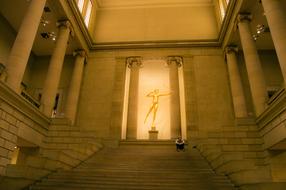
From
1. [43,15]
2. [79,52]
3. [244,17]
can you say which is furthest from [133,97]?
[244,17]

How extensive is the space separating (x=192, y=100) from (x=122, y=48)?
24.3ft

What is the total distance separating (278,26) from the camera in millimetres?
10953

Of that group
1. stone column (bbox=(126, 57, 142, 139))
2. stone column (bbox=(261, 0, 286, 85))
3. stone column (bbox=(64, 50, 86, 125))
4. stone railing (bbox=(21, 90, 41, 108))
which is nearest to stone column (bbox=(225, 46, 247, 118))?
stone column (bbox=(261, 0, 286, 85))

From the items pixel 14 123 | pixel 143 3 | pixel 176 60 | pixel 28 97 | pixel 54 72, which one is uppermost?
pixel 143 3

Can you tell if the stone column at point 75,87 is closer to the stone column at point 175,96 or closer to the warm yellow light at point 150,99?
the warm yellow light at point 150,99

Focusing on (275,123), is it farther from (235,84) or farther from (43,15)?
(43,15)

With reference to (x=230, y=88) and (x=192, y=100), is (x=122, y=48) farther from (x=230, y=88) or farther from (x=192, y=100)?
(x=230, y=88)

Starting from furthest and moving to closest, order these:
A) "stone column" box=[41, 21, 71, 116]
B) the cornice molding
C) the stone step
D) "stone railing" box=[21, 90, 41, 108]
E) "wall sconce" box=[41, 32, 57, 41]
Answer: the cornice molding, "wall sconce" box=[41, 32, 57, 41], "stone column" box=[41, 21, 71, 116], "stone railing" box=[21, 90, 41, 108], the stone step

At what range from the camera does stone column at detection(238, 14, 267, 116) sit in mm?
12674

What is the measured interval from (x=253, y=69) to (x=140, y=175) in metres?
9.26

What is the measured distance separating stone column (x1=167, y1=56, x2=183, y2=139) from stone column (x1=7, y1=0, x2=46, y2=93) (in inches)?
405

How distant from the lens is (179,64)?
64.0 ft

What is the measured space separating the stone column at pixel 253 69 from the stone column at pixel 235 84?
313cm

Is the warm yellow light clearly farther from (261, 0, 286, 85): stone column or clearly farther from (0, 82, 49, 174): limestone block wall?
(261, 0, 286, 85): stone column
